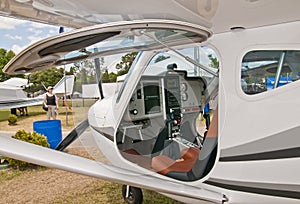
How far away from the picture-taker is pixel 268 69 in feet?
6.63

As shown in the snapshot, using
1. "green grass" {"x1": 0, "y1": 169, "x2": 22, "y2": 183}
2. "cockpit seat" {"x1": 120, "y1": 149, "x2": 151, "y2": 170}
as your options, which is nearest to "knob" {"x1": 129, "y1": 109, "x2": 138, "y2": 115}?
"cockpit seat" {"x1": 120, "y1": 149, "x2": 151, "y2": 170}

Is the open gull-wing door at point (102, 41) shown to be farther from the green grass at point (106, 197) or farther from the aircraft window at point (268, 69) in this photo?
the green grass at point (106, 197)

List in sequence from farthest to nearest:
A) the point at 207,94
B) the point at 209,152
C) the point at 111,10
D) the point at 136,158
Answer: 1. the point at 207,94
2. the point at 136,158
3. the point at 209,152
4. the point at 111,10

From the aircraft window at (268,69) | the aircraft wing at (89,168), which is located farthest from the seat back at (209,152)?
the aircraft window at (268,69)

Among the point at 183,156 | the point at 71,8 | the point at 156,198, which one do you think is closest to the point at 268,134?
the point at 183,156

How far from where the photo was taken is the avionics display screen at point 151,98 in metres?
2.86

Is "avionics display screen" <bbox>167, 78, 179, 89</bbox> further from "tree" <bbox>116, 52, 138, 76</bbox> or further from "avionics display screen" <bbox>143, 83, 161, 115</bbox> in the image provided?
"tree" <bbox>116, 52, 138, 76</bbox>

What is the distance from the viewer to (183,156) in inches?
104

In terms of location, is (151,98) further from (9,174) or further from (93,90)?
(9,174)

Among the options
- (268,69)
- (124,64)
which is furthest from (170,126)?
(268,69)

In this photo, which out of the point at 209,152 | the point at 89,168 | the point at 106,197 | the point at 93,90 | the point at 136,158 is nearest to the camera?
the point at 89,168

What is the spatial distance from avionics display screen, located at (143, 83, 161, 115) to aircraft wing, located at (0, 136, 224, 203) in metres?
0.87

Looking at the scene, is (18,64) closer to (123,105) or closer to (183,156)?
(123,105)

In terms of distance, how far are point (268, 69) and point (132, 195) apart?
7.51 ft
